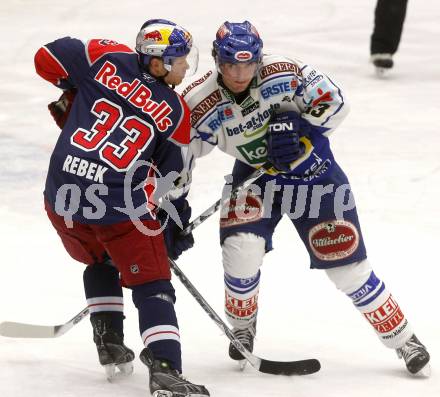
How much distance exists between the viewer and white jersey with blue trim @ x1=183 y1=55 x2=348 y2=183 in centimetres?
396

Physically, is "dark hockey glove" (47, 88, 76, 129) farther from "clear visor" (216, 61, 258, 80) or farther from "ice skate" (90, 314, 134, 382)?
"ice skate" (90, 314, 134, 382)

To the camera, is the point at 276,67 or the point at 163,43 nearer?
the point at 163,43

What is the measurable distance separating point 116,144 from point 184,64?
1.17ft

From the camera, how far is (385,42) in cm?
821

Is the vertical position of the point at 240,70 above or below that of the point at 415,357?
above

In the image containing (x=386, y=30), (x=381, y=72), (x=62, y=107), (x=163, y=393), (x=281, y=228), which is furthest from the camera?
(x=381, y=72)

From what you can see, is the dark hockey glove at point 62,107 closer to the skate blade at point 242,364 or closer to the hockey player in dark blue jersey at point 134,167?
the hockey player in dark blue jersey at point 134,167

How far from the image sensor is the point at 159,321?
3.66 metres

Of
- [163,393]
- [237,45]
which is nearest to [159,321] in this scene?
[163,393]

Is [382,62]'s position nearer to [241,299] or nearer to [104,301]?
[241,299]

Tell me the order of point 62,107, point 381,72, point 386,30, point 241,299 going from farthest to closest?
1. point 381,72
2. point 386,30
3. point 241,299
4. point 62,107

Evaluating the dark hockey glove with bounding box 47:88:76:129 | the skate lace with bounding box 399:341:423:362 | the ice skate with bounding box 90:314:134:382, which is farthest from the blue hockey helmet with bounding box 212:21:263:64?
the skate lace with bounding box 399:341:423:362

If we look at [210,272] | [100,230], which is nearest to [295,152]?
[100,230]

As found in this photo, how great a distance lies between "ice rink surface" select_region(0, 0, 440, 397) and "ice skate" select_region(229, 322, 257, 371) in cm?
7
